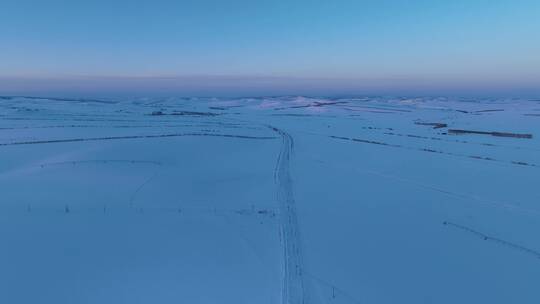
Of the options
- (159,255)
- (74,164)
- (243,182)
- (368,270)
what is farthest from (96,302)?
(74,164)

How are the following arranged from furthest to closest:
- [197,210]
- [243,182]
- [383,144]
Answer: [383,144] < [243,182] < [197,210]

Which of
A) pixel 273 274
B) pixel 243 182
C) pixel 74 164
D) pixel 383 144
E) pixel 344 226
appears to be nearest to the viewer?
pixel 273 274

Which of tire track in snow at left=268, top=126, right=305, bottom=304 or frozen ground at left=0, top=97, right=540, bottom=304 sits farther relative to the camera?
frozen ground at left=0, top=97, right=540, bottom=304

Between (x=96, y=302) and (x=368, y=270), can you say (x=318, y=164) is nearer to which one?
(x=368, y=270)

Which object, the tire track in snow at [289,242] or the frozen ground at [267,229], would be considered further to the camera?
the frozen ground at [267,229]

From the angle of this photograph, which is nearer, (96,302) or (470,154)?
(96,302)
